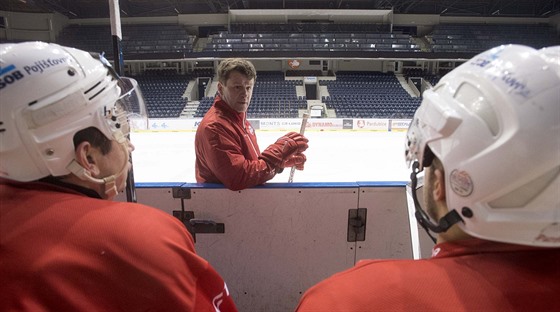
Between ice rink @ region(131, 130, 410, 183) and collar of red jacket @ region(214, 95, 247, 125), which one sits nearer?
collar of red jacket @ region(214, 95, 247, 125)

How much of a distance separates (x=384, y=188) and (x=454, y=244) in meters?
1.00

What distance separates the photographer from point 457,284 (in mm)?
617

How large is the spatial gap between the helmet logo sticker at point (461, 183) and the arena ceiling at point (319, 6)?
20377mm

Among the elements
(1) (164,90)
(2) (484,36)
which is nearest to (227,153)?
(1) (164,90)

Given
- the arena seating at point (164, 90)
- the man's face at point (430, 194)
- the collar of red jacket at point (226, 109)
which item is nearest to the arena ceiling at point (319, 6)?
the arena seating at point (164, 90)

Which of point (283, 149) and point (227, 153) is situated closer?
point (227, 153)

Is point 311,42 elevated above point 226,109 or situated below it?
above

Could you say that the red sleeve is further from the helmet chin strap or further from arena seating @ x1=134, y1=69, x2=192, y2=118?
arena seating @ x1=134, y1=69, x2=192, y2=118

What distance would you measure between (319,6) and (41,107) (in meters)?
21.2

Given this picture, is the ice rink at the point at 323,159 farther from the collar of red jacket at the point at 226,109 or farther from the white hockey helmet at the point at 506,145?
the white hockey helmet at the point at 506,145

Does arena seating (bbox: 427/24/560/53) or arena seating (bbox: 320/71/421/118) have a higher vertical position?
arena seating (bbox: 427/24/560/53)

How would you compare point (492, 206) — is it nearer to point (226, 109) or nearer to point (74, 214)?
point (74, 214)

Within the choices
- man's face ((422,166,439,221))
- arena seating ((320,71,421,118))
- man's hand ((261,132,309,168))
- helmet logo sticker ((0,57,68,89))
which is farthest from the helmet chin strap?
arena seating ((320,71,421,118))

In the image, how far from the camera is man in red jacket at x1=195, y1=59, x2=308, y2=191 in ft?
5.77
